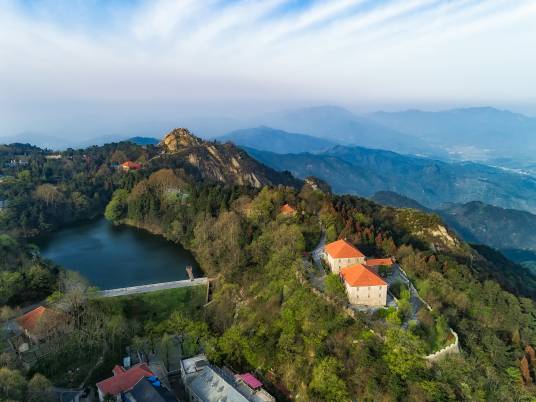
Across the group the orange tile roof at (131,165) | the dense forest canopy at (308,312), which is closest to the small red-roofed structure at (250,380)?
the dense forest canopy at (308,312)

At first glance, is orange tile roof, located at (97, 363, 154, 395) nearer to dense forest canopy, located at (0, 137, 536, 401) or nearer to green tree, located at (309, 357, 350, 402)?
dense forest canopy, located at (0, 137, 536, 401)

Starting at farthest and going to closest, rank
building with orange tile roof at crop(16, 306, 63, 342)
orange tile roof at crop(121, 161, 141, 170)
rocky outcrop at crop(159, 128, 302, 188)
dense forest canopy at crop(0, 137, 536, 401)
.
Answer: rocky outcrop at crop(159, 128, 302, 188)
orange tile roof at crop(121, 161, 141, 170)
building with orange tile roof at crop(16, 306, 63, 342)
dense forest canopy at crop(0, 137, 536, 401)

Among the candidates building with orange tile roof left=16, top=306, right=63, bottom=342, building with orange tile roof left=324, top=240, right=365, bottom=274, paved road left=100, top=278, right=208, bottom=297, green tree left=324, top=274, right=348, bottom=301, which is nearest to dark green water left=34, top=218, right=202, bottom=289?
paved road left=100, top=278, right=208, bottom=297

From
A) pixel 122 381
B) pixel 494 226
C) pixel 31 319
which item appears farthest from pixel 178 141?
pixel 494 226

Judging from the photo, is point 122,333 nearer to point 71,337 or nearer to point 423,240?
point 71,337

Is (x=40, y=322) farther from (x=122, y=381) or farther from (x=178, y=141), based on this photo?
(x=178, y=141)
